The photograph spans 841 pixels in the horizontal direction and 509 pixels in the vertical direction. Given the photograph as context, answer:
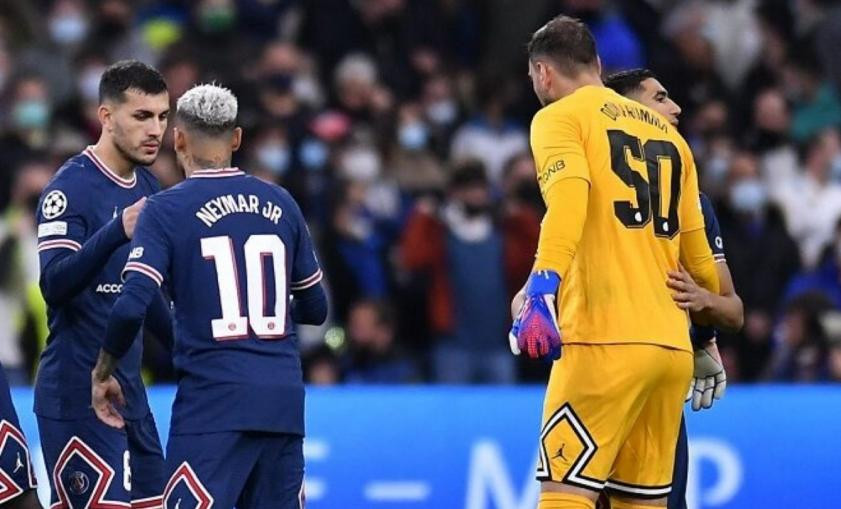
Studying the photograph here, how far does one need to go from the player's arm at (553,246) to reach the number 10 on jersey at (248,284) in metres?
0.95

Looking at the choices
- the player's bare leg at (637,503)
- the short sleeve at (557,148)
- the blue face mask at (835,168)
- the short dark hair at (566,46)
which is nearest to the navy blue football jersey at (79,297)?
the short sleeve at (557,148)

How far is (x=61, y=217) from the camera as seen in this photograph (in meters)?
8.46

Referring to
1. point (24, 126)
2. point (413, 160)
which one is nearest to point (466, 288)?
point (413, 160)

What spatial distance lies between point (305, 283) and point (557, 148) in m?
1.13

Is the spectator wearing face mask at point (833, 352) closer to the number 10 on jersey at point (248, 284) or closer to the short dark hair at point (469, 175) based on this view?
the short dark hair at point (469, 175)

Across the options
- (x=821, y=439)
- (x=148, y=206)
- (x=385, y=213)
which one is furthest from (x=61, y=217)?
(x=385, y=213)

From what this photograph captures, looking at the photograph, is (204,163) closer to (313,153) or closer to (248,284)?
(248,284)

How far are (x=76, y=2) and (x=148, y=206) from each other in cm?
878

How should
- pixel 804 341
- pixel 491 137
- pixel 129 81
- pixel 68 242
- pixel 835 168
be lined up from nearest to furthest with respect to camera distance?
pixel 68 242 → pixel 129 81 → pixel 804 341 → pixel 835 168 → pixel 491 137

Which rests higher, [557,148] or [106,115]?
[106,115]

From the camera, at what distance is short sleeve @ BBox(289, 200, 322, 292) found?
8.16m

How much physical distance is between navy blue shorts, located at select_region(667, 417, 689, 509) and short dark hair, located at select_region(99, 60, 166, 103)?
269 centimetres

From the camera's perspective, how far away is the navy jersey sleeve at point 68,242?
26.8ft

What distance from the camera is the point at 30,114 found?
597 inches
